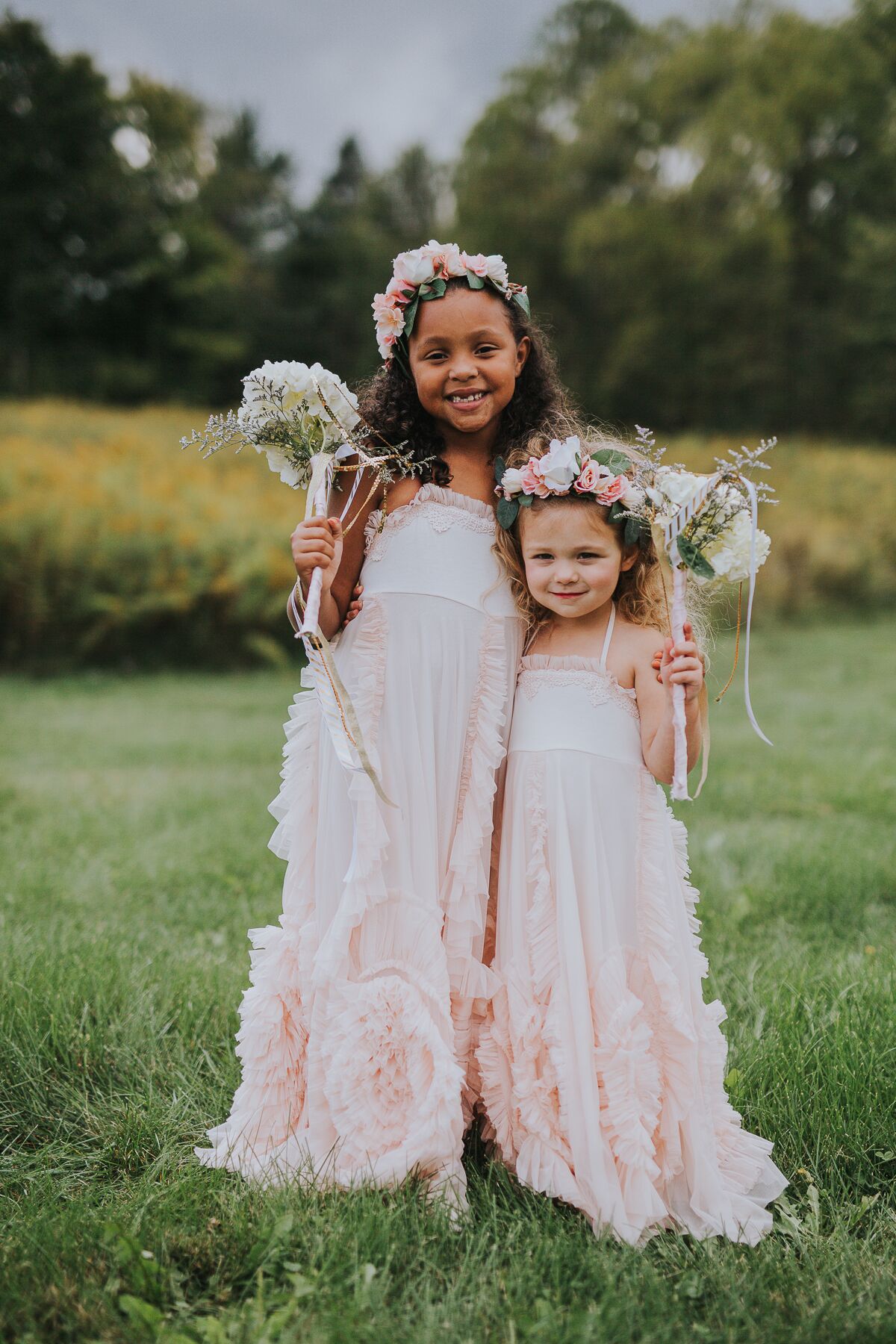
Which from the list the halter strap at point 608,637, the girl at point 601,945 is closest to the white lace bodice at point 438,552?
the girl at point 601,945

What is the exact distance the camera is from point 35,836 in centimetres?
459

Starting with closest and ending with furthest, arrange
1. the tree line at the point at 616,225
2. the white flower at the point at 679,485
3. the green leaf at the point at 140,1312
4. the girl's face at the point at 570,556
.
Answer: the green leaf at the point at 140,1312
the white flower at the point at 679,485
the girl's face at the point at 570,556
the tree line at the point at 616,225

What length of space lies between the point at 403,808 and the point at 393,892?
0.18 metres

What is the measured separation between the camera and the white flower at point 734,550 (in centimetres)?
196

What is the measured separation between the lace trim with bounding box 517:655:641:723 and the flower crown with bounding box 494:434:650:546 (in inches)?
11.6

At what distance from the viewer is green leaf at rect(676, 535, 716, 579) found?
6.54ft

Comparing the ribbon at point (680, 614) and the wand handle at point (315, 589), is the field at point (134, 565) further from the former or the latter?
the ribbon at point (680, 614)

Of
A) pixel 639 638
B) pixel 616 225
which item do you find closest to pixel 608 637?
pixel 639 638

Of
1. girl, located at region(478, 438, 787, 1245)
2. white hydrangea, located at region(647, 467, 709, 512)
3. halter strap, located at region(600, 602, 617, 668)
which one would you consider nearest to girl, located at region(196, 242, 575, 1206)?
girl, located at region(478, 438, 787, 1245)

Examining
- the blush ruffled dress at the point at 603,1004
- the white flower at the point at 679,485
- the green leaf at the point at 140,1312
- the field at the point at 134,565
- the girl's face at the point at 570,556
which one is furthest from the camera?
the field at the point at 134,565

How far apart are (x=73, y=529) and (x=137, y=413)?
800cm

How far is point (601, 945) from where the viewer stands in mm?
2133

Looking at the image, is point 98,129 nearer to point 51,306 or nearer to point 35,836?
point 51,306

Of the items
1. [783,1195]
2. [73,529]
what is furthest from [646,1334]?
[73,529]
